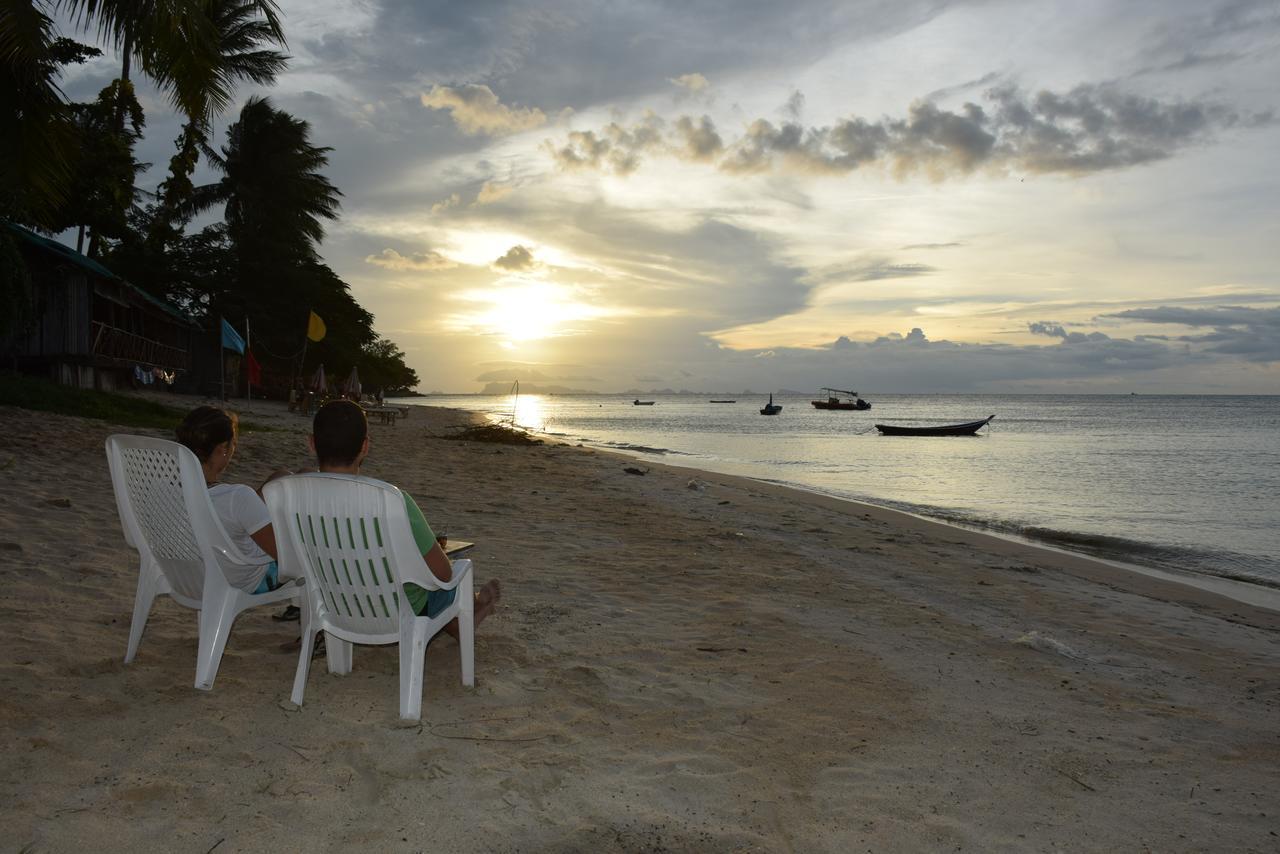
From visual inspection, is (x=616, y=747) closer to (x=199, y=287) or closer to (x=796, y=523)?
(x=796, y=523)

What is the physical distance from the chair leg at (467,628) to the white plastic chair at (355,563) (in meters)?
0.16

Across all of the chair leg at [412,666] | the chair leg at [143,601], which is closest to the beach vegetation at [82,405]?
the chair leg at [143,601]

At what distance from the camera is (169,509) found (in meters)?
3.56

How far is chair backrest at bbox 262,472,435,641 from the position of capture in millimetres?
3131

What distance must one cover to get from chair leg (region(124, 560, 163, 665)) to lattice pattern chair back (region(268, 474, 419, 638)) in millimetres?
1037

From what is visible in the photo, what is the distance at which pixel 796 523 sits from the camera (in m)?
10.9

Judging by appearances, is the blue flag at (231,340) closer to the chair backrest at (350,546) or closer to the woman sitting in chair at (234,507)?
the woman sitting in chair at (234,507)

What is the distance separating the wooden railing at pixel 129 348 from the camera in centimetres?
2302

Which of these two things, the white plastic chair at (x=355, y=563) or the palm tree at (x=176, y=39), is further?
the palm tree at (x=176, y=39)

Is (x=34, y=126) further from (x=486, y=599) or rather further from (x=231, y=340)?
(x=231, y=340)

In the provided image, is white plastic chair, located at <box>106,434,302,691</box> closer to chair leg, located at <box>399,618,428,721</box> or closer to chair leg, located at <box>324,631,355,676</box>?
chair leg, located at <box>324,631,355,676</box>

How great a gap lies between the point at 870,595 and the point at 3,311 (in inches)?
633

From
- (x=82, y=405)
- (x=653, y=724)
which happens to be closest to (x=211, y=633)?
(x=653, y=724)

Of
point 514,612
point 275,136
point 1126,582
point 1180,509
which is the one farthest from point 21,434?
point 275,136
